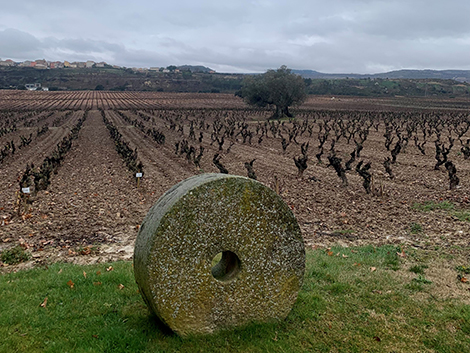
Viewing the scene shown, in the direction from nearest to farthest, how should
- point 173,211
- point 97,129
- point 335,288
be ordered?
point 173,211
point 335,288
point 97,129

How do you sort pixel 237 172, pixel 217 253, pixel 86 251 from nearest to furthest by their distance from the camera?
pixel 217 253, pixel 86 251, pixel 237 172

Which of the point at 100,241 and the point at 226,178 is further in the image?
the point at 100,241

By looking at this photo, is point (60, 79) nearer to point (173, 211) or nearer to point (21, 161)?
point (21, 161)

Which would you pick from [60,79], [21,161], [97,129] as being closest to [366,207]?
[21,161]

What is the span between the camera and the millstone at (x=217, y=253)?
16.2ft

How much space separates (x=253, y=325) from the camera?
5.44 metres

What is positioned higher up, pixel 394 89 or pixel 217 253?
pixel 394 89

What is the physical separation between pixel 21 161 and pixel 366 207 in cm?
2117

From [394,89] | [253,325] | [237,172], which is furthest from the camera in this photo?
[394,89]

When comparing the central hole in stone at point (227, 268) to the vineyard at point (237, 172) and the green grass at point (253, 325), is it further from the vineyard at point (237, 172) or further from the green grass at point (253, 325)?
the vineyard at point (237, 172)

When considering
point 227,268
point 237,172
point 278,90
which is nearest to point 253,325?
point 227,268

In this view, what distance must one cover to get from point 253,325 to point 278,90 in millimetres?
58959

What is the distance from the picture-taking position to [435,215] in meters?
12.2

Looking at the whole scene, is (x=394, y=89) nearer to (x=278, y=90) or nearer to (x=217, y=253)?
(x=278, y=90)
